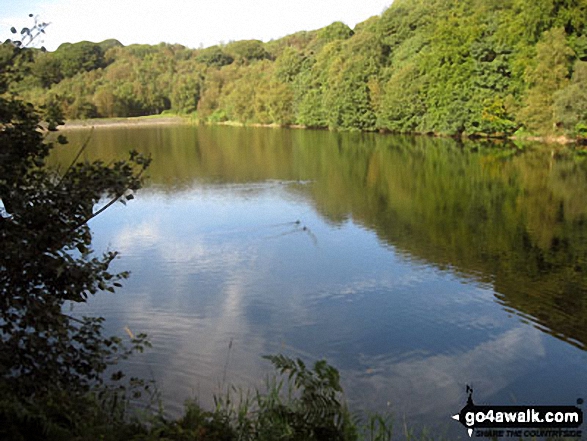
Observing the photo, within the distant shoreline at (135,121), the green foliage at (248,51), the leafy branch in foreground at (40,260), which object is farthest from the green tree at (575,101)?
the green foliage at (248,51)

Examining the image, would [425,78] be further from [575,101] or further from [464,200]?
[464,200]

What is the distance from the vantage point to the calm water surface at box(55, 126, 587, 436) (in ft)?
26.3

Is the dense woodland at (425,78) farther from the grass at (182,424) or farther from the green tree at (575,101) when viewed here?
the grass at (182,424)

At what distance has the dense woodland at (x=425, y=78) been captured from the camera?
4047cm

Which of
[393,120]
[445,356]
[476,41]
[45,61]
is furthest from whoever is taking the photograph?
[393,120]

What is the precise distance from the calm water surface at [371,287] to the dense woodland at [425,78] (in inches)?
186

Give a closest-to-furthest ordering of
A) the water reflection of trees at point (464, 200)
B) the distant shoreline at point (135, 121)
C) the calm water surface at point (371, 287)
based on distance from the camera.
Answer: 1. the calm water surface at point (371, 287)
2. the water reflection of trees at point (464, 200)
3. the distant shoreline at point (135, 121)

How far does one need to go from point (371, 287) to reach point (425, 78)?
44.5 meters

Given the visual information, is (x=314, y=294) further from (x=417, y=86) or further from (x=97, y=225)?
(x=417, y=86)

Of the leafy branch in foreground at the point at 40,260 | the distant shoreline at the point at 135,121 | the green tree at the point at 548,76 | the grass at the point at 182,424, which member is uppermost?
the green tree at the point at 548,76

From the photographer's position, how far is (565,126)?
39.9 m

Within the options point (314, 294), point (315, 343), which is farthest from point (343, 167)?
point (315, 343)

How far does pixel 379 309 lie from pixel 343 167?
2114cm

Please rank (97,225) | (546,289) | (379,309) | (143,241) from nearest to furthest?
(379,309)
(546,289)
(143,241)
(97,225)
